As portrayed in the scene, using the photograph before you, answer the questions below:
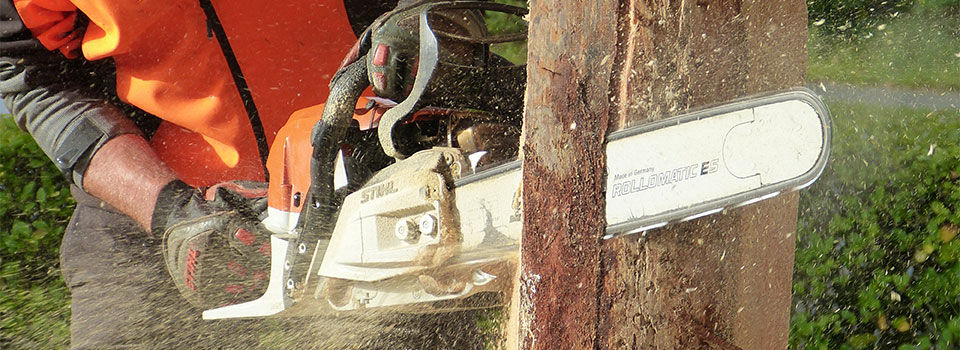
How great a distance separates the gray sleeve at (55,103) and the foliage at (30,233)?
1.68 metres

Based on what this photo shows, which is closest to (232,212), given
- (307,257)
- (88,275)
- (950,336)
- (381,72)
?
(307,257)

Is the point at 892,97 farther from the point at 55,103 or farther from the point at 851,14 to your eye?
the point at 55,103

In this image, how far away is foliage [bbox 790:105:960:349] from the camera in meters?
2.58

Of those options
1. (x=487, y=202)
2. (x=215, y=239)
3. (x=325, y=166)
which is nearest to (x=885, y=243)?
(x=487, y=202)

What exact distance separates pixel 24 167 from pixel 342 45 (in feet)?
7.63

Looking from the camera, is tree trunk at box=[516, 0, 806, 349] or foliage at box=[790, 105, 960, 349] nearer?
tree trunk at box=[516, 0, 806, 349]

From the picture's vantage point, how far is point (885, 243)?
2.72 metres

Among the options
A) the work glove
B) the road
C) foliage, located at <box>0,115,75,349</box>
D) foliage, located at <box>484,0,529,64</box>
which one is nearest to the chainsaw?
the work glove

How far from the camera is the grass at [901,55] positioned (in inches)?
127

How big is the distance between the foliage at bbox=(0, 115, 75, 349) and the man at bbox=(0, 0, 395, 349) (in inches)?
56.8

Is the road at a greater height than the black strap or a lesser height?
lesser

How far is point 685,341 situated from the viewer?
1.41 meters

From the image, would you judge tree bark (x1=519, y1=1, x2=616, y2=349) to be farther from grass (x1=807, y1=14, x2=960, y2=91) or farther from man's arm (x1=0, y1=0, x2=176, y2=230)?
grass (x1=807, y1=14, x2=960, y2=91)

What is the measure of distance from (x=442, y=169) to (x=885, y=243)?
1.78m
